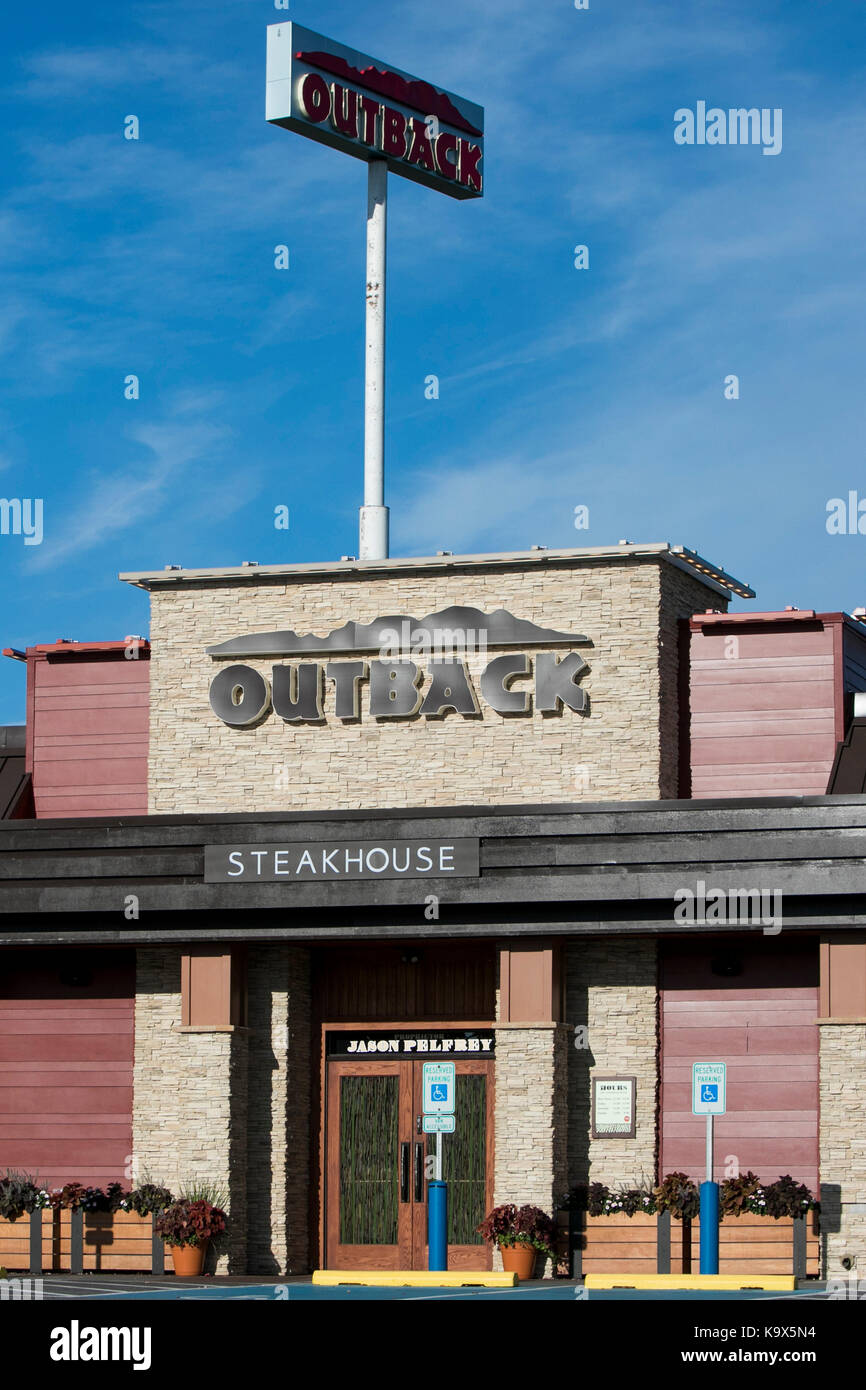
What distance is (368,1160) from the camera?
33.2 meters

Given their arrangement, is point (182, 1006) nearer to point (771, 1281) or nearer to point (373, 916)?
point (373, 916)

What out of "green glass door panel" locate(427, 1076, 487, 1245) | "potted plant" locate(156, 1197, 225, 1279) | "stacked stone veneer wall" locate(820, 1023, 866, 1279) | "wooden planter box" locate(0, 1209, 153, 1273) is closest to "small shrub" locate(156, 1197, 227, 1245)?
"potted plant" locate(156, 1197, 225, 1279)

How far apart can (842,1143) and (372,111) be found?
2275 cm

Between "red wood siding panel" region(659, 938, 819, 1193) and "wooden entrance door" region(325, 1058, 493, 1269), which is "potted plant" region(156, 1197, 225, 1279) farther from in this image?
"red wood siding panel" region(659, 938, 819, 1193)

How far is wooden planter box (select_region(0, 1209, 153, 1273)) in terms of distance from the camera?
3216 centimetres

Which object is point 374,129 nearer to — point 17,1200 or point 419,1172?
point 419,1172

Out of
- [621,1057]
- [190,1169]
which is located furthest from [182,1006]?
[621,1057]

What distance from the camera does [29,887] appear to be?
109 ft

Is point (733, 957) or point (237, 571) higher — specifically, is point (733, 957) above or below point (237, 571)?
below

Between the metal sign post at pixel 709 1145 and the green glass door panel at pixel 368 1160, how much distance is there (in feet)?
20.6
